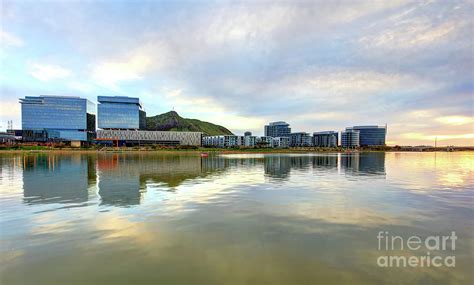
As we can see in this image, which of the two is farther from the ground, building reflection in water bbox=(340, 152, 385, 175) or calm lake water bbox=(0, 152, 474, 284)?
calm lake water bbox=(0, 152, 474, 284)

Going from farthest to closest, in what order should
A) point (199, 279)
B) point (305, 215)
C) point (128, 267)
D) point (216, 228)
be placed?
point (305, 215) → point (216, 228) → point (128, 267) → point (199, 279)

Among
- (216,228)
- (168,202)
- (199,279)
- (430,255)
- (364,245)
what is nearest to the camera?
(199,279)

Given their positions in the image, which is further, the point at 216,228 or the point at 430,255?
the point at 216,228

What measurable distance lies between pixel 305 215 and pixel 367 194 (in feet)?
37.9

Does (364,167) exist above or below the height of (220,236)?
below

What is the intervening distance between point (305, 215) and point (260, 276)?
340 inches

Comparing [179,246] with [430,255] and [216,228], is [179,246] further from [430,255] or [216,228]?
[430,255]

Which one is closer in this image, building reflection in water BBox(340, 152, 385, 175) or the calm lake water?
the calm lake water

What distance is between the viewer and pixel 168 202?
19.8m

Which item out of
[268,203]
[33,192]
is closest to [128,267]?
[268,203]

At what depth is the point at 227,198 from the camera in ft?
71.3

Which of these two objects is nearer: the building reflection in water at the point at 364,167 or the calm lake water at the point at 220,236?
the calm lake water at the point at 220,236

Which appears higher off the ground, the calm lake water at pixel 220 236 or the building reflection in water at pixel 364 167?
the calm lake water at pixel 220 236

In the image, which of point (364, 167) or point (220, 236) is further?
point (364, 167)
